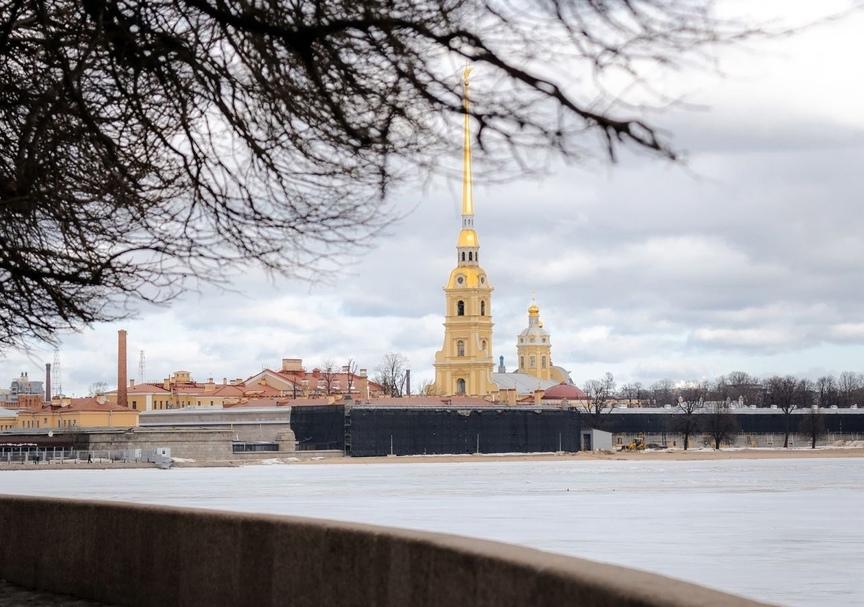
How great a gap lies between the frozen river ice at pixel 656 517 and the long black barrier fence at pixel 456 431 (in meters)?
57.3

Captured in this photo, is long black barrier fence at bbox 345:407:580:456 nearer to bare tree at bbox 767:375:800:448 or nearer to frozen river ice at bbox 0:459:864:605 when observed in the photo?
bare tree at bbox 767:375:800:448

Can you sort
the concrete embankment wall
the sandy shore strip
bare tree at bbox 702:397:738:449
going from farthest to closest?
bare tree at bbox 702:397:738:449 < the sandy shore strip < the concrete embankment wall

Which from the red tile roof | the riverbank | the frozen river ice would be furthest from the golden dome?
the frozen river ice

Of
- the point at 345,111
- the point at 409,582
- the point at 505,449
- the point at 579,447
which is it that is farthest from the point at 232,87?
the point at 579,447

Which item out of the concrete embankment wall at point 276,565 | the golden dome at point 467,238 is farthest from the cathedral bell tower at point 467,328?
the concrete embankment wall at point 276,565

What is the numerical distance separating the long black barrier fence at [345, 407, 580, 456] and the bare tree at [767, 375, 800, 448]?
78.2 ft

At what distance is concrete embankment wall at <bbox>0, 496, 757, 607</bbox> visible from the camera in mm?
5875

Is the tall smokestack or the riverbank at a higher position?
the tall smokestack

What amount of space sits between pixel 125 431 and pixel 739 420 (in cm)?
6830

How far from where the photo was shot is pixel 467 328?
7446 inches

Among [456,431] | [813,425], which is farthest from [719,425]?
[456,431]

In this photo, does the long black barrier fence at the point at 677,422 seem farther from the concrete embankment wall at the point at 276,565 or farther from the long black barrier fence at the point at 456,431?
the concrete embankment wall at the point at 276,565

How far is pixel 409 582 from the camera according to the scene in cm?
726

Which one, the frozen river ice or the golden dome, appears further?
the golden dome
